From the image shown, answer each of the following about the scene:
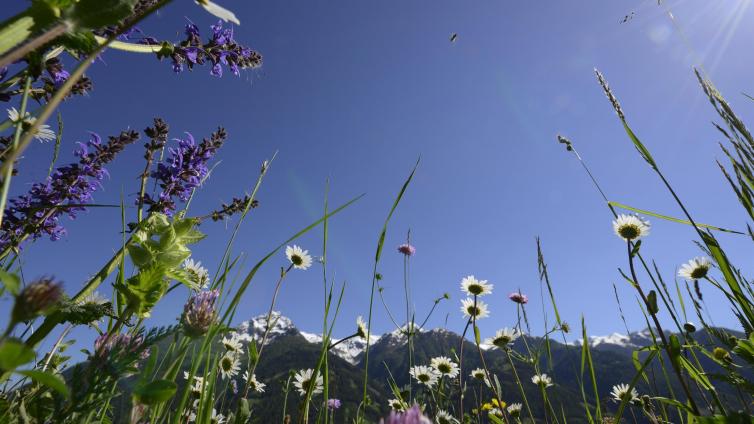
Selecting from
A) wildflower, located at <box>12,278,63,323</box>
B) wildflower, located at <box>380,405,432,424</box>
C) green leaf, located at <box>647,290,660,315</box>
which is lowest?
wildflower, located at <box>380,405,432,424</box>

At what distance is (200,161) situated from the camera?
110 inches

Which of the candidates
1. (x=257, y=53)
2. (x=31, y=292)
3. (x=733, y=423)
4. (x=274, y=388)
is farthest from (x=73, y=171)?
(x=274, y=388)

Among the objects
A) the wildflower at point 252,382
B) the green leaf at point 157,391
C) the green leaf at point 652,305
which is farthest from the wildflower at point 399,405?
the green leaf at point 157,391

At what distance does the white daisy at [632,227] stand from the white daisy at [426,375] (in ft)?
12.6

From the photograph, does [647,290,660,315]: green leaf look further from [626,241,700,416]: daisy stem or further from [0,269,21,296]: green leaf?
[0,269,21,296]: green leaf

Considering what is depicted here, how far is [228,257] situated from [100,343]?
81 cm

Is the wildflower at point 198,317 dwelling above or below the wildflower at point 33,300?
above

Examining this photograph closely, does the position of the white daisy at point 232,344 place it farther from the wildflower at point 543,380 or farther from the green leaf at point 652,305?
the green leaf at point 652,305

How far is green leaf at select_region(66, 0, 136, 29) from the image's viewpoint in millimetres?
733

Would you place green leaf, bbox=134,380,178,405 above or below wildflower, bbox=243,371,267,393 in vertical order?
below

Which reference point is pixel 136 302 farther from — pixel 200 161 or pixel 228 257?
pixel 200 161

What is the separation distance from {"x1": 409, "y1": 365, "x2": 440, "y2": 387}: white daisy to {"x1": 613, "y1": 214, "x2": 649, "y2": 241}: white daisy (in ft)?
12.6

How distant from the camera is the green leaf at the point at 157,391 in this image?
80 centimetres

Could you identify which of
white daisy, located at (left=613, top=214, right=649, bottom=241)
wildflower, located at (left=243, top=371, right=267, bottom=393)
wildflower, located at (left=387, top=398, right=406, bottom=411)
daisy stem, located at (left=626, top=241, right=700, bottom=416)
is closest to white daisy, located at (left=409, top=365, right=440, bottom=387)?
wildflower, located at (left=387, top=398, right=406, bottom=411)
